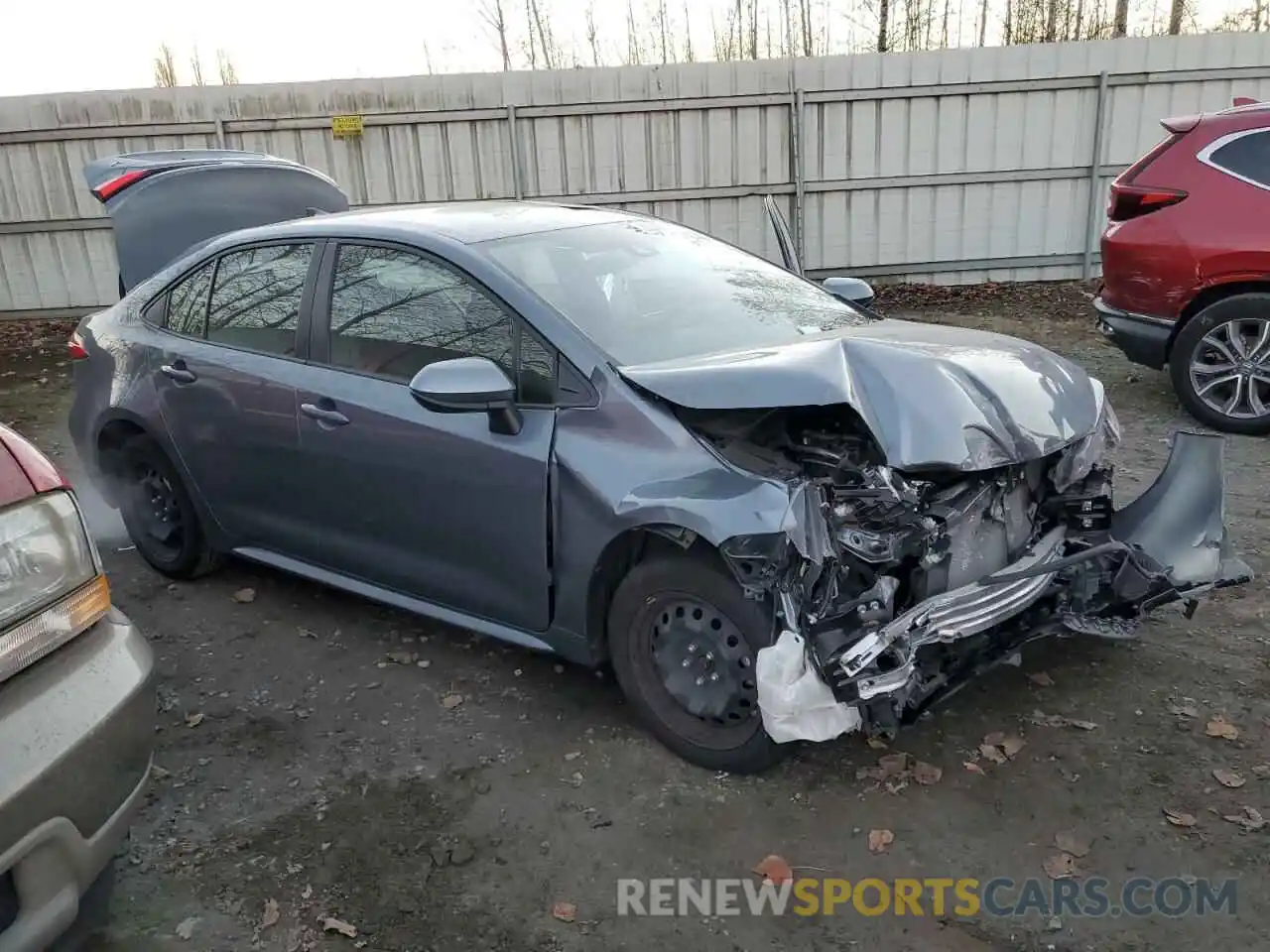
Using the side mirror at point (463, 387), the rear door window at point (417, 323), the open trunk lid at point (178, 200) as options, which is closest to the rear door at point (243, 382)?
the rear door window at point (417, 323)

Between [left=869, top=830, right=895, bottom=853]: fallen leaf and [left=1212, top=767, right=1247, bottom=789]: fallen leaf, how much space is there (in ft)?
3.24

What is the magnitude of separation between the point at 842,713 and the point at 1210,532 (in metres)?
1.52

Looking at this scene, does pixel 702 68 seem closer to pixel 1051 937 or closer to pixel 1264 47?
pixel 1264 47

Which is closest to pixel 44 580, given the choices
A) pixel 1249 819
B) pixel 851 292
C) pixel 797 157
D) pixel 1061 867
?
pixel 1061 867

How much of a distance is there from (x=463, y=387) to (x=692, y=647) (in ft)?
3.32

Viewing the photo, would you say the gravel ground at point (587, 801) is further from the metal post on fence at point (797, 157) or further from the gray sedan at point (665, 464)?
the metal post on fence at point (797, 157)

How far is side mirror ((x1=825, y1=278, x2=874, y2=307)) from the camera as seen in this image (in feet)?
13.9

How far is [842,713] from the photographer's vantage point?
107 inches

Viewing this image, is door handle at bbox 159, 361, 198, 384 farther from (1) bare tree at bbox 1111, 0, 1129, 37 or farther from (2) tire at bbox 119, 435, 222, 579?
(1) bare tree at bbox 1111, 0, 1129, 37

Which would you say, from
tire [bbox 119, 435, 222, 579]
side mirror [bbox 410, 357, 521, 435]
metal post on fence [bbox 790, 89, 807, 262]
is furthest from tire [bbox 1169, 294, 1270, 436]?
tire [bbox 119, 435, 222, 579]

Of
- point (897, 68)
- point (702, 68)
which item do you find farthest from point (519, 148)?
point (897, 68)

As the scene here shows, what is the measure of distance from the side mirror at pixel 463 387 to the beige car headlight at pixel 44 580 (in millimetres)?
1063

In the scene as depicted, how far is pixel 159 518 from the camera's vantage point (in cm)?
454

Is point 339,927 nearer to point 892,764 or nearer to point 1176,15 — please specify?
point 892,764
